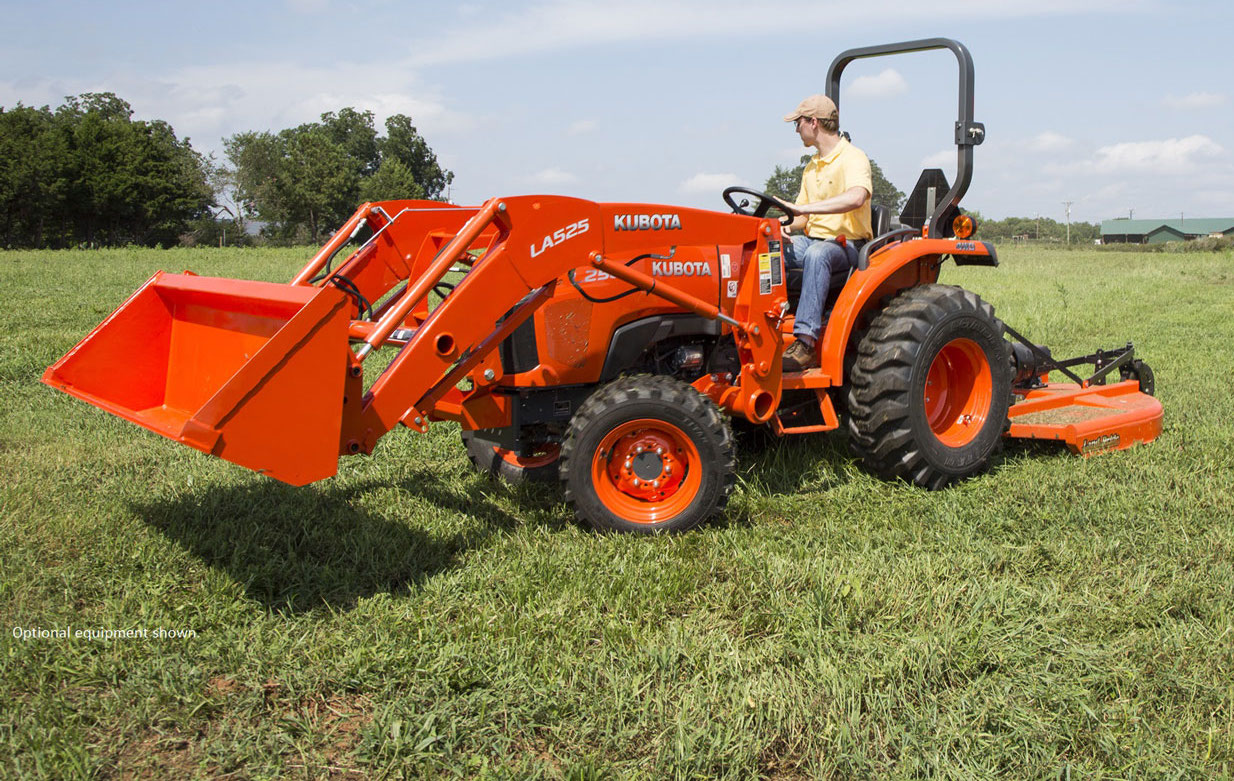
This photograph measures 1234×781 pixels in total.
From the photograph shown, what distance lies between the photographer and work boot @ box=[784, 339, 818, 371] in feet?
16.8

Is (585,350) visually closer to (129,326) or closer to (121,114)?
(129,326)

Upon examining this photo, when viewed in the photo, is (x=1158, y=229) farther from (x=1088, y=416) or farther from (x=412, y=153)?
(x=1088, y=416)

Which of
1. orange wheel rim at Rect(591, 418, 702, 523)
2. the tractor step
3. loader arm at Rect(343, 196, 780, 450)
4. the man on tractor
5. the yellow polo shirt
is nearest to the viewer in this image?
loader arm at Rect(343, 196, 780, 450)

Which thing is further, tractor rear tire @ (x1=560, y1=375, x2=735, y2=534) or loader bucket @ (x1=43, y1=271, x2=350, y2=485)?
tractor rear tire @ (x1=560, y1=375, x2=735, y2=534)

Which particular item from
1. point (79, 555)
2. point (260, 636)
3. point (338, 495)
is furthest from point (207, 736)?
point (338, 495)

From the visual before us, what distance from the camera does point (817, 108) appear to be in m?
5.34

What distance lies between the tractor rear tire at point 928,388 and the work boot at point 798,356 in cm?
26

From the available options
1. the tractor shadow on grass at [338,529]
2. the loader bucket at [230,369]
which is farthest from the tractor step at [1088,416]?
the loader bucket at [230,369]

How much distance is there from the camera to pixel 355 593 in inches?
147

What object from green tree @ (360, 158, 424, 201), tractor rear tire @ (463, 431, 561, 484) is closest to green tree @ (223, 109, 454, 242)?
green tree @ (360, 158, 424, 201)

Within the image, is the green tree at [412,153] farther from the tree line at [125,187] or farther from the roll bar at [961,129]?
the roll bar at [961,129]

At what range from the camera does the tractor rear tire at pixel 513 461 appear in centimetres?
500

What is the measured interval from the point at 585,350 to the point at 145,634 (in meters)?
2.19

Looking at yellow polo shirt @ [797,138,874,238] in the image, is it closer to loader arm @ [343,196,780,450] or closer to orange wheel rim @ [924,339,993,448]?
loader arm @ [343,196,780,450]
